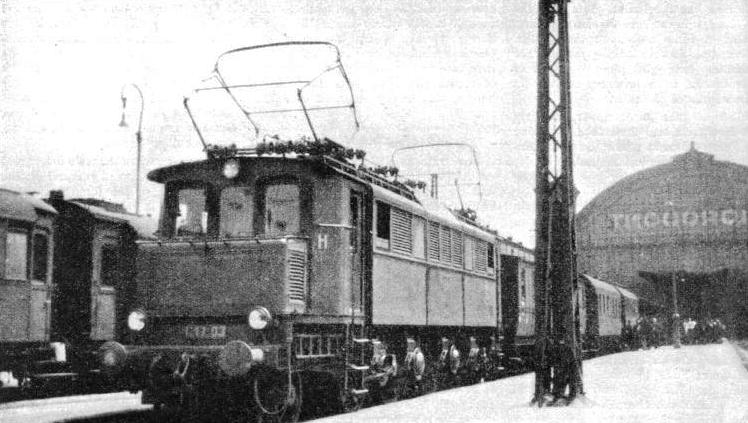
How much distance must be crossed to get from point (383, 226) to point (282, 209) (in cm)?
208

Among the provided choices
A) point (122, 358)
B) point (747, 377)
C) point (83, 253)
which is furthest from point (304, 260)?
point (747, 377)

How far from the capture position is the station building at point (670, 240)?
4135 cm

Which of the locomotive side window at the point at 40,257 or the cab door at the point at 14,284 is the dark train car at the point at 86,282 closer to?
the locomotive side window at the point at 40,257

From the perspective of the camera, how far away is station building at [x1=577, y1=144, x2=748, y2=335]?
136 ft

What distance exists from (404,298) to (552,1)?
520 centimetres

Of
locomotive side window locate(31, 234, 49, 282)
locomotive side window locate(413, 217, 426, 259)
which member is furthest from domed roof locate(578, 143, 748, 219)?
locomotive side window locate(31, 234, 49, 282)

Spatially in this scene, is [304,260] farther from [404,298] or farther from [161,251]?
[404,298]

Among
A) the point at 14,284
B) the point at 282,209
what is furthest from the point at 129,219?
the point at 282,209

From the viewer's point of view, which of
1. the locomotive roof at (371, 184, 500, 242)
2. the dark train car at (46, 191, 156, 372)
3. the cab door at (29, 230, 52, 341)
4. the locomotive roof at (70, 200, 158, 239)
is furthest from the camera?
the locomotive roof at (70, 200, 158, 239)

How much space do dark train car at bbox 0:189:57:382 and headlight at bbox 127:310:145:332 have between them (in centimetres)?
411

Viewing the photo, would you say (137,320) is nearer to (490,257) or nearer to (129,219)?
(129,219)

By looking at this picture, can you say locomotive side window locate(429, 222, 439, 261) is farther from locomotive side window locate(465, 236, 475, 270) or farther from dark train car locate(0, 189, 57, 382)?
dark train car locate(0, 189, 57, 382)

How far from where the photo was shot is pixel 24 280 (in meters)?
15.6

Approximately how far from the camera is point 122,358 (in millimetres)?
11344
